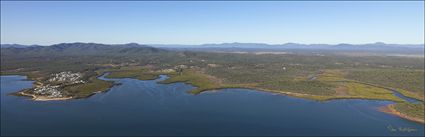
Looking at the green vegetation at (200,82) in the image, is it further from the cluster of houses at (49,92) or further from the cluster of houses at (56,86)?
the cluster of houses at (49,92)

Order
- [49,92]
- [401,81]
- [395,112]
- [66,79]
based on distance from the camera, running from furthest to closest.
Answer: [66,79]
[401,81]
[49,92]
[395,112]

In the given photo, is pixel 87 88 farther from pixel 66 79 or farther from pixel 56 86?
pixel 66 79

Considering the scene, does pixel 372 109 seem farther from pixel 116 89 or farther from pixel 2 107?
pixel 2 107

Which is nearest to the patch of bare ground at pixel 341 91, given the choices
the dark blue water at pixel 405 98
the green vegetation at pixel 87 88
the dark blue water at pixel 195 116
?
the dark blue water at pixel 195 116

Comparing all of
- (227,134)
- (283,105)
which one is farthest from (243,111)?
(227,134)

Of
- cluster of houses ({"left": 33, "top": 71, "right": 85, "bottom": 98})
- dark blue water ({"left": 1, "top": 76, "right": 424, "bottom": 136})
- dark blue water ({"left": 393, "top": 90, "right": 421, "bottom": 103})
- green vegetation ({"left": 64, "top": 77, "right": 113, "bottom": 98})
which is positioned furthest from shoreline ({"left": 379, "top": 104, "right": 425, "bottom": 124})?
cluster of houses ({"left": 33, "top": 71, "right": 85, "bottom": 98})

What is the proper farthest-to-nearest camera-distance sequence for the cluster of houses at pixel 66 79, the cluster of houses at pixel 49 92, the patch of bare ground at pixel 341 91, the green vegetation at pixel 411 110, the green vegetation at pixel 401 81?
the cluster of houses at pixel 66 79 → the green vegetation at pixel 401 81 → the patch of bare ground at pixel 341 91 → the cluster of houses at pixel 49 92 → the green vegetation at pixel 411 110

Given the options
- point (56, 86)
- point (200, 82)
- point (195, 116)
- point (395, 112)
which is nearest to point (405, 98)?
point (395, 112)

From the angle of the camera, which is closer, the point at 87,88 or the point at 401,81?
the point at 87,88

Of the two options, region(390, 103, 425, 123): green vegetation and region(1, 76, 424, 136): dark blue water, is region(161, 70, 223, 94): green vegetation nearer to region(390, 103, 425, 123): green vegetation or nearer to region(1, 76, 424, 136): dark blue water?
region(1, 76, 424, 136): dark blue water
